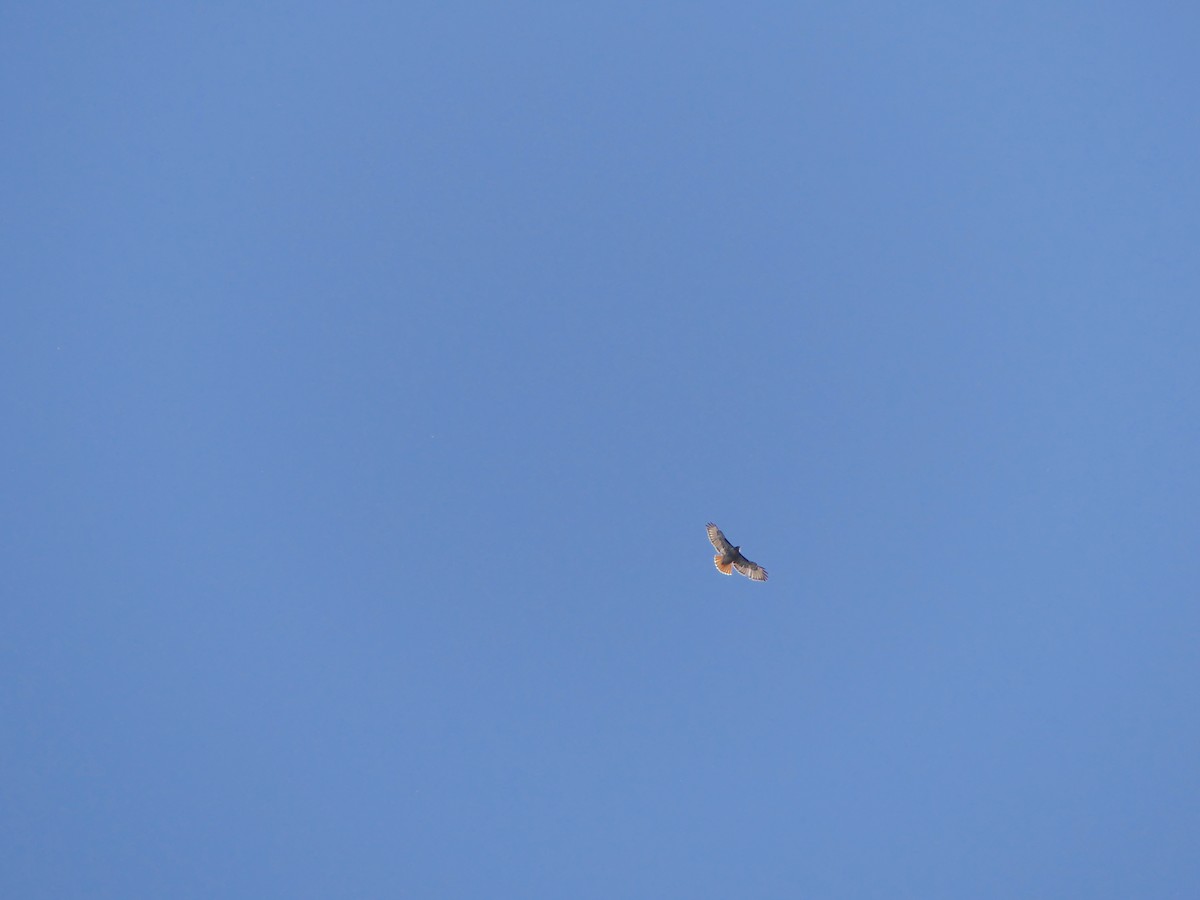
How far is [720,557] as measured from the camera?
1309 inches
